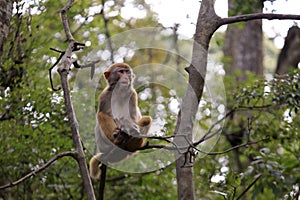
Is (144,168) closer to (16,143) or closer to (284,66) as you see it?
(16,143)

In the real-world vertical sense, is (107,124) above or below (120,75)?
below

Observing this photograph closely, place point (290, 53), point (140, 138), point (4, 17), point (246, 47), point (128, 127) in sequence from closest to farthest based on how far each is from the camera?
point (4, 17) → point (140, 138) → point (128, 127) → point (290, 53) → point (246, 47)

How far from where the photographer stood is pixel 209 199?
5.90 meters

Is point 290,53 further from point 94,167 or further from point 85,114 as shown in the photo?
point 85,114

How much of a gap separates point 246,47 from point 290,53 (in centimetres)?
114

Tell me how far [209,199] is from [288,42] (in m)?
3.34

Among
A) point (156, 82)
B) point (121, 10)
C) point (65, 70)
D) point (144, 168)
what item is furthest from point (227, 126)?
point (65, 70)

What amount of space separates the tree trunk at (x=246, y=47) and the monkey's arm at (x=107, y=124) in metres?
5.17

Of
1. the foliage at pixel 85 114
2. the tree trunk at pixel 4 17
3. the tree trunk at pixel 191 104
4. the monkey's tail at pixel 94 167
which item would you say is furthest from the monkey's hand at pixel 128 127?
the tree trunk at pixel 4 17

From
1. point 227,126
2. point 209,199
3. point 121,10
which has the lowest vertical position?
point 209,199

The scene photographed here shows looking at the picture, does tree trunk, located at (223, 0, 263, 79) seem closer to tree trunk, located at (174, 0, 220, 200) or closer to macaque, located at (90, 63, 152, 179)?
macaque, located at (90, 63, 152, 179)

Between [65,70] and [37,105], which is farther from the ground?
[37,105]

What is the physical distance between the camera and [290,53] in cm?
827

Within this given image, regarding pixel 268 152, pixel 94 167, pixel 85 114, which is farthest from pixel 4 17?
pixel 268 152
